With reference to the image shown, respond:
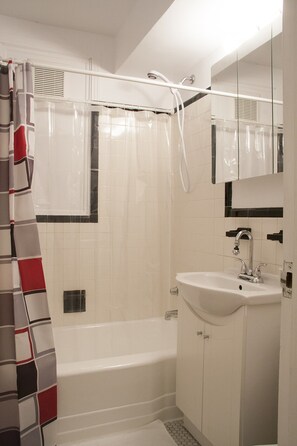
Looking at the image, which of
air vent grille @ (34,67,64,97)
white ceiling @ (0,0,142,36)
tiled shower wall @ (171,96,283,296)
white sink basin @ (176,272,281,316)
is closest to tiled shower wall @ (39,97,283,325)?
tiled shower wall @ (171,96,283,296)

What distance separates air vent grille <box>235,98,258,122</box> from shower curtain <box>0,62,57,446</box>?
1.10 meters

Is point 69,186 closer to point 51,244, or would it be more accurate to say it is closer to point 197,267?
point 51,244

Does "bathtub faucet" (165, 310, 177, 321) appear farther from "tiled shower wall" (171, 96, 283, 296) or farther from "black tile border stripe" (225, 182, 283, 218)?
"black tile border stripe" (225, 182, 283, 218)

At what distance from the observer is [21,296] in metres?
1.50

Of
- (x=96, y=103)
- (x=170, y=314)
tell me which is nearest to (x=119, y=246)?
(x=170, y=314)

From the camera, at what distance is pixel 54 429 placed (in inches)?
60.9

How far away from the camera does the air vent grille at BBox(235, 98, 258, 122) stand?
1.71m

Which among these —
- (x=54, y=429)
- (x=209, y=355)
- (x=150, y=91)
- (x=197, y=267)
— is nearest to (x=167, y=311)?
(x=197, y=267)

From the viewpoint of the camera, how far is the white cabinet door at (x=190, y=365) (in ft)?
5.08

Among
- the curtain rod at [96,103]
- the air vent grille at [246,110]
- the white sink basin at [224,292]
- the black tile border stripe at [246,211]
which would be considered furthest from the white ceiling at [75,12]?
the white sink basin at [224,292]

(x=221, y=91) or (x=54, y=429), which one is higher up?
(x=221, y=91)

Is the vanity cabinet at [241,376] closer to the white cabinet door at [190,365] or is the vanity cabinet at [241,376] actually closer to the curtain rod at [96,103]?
the white cabinet door at [190,365]

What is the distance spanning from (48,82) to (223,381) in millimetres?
2243

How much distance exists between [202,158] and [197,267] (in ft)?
2.45
